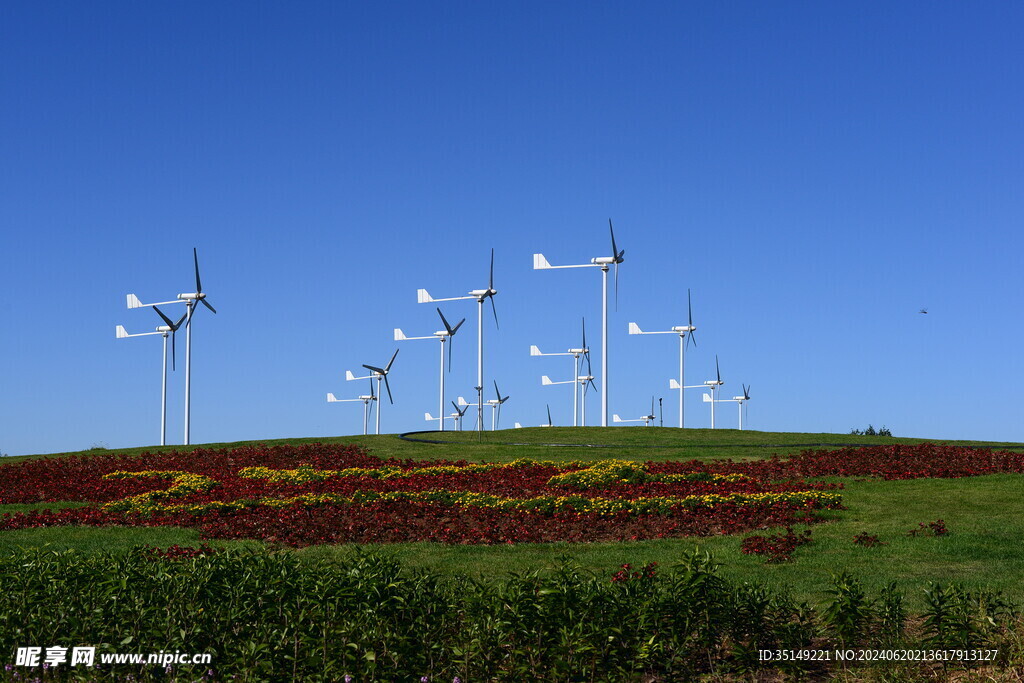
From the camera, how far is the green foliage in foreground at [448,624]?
33.6 feet

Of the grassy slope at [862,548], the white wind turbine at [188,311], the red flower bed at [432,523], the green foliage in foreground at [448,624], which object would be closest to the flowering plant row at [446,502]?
the red flower bed at [432,523]

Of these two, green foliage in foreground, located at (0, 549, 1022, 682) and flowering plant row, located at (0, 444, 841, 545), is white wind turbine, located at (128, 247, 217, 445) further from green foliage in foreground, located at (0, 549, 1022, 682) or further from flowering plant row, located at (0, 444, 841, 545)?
green foliage in foreground, located at (0, 549, 1022, 682)

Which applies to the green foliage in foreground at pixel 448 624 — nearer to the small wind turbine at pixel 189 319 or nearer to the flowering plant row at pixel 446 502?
the flowering plant row at pixel 446 502

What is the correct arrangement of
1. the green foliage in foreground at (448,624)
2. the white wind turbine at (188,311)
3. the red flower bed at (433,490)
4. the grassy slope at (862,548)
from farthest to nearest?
the white wind turbine at (188,311) → the red flower bed at (433,490) → the grassy slope at (862,548) → the green foliage in foreground at (448,624)

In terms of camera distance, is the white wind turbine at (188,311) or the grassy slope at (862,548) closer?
the grassy slope at (862,548)

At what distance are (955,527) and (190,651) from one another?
16221 mm

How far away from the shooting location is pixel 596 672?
1041cm

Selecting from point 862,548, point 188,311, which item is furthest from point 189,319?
point 862,548

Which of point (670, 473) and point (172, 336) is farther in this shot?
point (172, 336)

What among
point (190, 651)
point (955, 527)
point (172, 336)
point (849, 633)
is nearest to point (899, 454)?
point (955, 527)

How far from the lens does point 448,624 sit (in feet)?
36.4

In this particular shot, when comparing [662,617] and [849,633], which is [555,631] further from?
[849,633]

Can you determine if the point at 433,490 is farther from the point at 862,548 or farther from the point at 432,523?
the point at 862,548

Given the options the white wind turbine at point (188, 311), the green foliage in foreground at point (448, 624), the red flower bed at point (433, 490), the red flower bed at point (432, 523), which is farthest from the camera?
the white wind turbine at point (188, 311)
